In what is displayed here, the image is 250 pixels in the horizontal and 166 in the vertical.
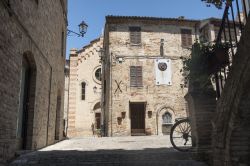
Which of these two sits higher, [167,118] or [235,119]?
[167,118]

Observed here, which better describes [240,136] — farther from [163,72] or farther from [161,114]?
[163,72]

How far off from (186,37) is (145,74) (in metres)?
4.49

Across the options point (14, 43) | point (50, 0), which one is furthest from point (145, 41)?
point (14, 43)

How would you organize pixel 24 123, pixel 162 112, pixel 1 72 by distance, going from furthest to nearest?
pixel 162 112
pixel 24 123
pixel 1 72

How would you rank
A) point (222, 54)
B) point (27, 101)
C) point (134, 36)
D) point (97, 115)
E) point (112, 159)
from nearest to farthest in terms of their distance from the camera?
point (222, 54) → point (112, 159) → point (27, 101) → point (134, 36) → point (97, 115)

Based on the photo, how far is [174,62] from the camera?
73.8ft

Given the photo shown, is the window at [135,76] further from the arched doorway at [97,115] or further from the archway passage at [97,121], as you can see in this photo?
the archway passage at [97,121]

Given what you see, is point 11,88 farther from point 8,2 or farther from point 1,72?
point 8,2

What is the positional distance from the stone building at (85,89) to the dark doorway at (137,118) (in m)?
8.03

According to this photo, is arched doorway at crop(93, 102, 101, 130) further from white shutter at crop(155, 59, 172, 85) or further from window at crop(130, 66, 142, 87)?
white shutter at crop(155, 59, 172, 85)

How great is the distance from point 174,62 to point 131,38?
3.66m

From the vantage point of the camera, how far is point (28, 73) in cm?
842

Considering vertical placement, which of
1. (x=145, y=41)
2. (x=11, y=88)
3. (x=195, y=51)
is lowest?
(x=11, y=88)

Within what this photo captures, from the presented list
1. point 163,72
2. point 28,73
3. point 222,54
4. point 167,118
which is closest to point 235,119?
point 222,54
